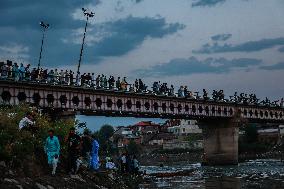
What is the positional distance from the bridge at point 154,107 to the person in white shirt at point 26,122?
20.8 meters

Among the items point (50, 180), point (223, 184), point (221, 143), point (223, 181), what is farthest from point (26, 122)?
point (221, 143)

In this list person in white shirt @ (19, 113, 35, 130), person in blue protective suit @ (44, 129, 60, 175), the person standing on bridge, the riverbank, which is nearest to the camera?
the riverbank

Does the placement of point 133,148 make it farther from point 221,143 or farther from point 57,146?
point 57,146

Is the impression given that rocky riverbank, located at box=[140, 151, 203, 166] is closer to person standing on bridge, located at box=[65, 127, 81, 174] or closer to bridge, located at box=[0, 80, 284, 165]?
bridge, located at box=[0, 80, 284, 165]

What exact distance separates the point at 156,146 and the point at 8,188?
5904 inches

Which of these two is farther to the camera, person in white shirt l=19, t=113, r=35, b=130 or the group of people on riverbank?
person in white shirt l=19, t=113, r=35, b=130

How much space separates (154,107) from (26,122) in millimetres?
50393

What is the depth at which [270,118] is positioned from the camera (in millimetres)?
95125

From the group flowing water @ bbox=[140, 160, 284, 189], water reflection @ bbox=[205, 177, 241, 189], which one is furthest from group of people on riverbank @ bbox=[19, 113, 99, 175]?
water reflection @ bbox=[205, 177, 241, 189]

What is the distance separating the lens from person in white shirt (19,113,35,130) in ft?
63.8

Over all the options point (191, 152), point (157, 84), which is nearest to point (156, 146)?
point (191, 152)

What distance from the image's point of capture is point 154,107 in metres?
69.6

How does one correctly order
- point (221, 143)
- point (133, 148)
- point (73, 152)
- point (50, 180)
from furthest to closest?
point (133, 148), point (221, 143), point (73, 152), point (50, 180)

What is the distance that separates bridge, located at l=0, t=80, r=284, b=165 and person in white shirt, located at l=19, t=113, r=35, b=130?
20.8 m
